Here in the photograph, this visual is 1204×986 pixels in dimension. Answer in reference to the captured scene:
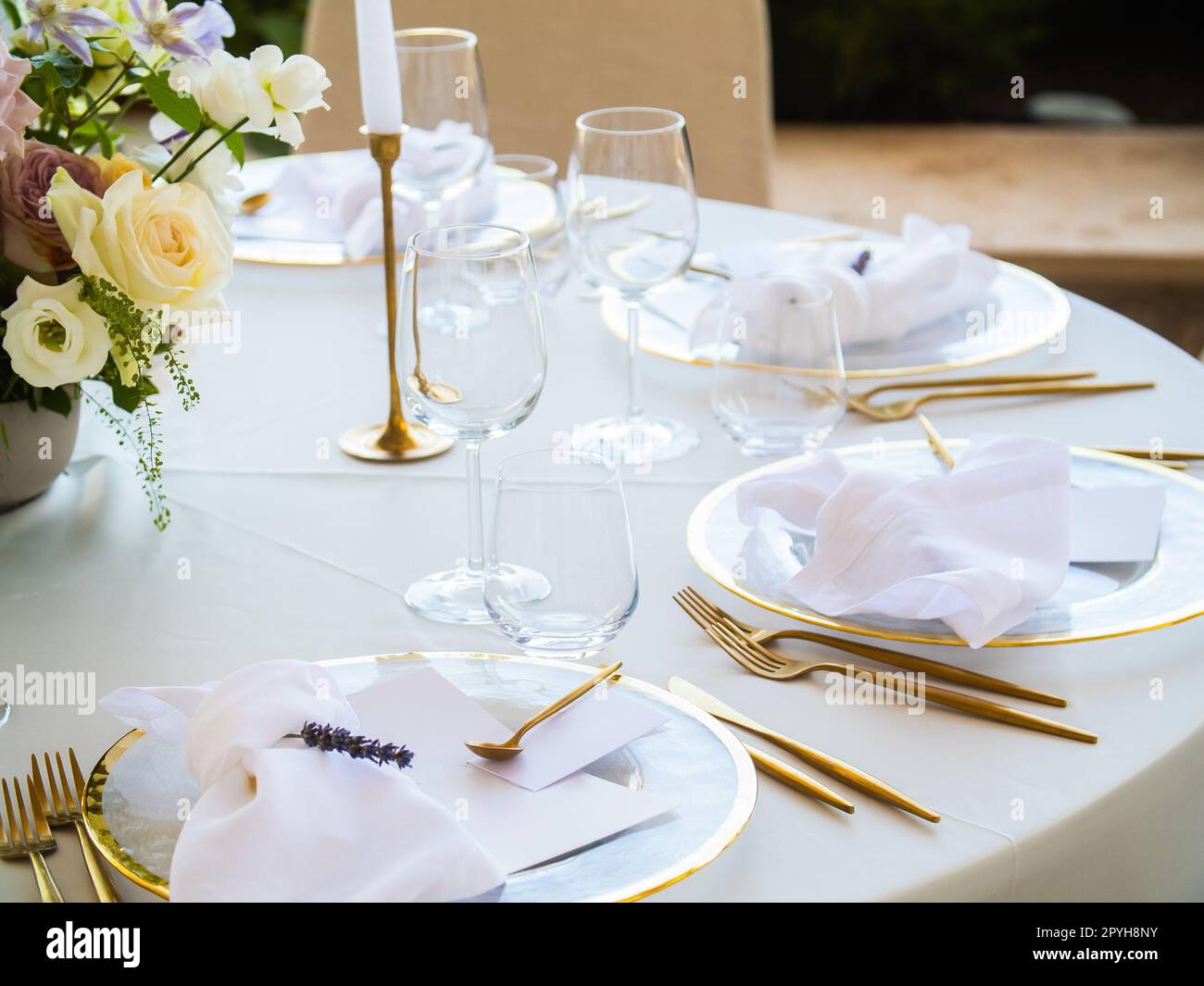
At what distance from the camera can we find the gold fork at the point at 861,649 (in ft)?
2.84

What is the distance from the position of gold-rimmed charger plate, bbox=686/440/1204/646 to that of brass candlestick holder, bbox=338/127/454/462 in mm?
269

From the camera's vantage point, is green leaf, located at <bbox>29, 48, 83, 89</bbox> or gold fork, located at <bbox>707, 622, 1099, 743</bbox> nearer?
gold fork, located at <bbox>707, 622, 1099, 743</bbox>

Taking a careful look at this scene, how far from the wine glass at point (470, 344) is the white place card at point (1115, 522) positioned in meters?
0.39

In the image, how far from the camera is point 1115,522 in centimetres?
104

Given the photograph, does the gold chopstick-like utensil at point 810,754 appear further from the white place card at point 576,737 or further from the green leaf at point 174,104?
the green leaf at point 174,104

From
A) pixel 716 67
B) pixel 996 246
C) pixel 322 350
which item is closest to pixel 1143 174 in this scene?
pixel 996 246

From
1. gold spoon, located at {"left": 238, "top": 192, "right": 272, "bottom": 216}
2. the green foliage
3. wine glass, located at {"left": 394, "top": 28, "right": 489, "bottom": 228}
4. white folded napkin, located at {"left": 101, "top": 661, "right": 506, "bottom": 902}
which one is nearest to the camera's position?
white folded napkin, located at {"left": 101, "top": 661, "right": 506, "bottom": 902}

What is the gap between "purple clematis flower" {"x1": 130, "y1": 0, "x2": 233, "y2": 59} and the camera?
103 cm

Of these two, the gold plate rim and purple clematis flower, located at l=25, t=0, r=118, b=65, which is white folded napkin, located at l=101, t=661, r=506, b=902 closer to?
purple clematis flower, located at l=25, t=0, r=118, b=65

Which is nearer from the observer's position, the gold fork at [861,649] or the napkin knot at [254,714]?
the napkin knot at [254,714]

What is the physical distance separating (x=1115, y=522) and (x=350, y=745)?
23.4 inches

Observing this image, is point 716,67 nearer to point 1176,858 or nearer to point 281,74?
point 281,74

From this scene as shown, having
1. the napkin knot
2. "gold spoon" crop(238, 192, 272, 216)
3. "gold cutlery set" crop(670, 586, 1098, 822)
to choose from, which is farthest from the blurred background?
the napkin knot

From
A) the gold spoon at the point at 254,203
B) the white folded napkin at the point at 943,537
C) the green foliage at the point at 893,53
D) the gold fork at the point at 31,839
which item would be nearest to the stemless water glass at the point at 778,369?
the white folded napkin at the point at 943,537
